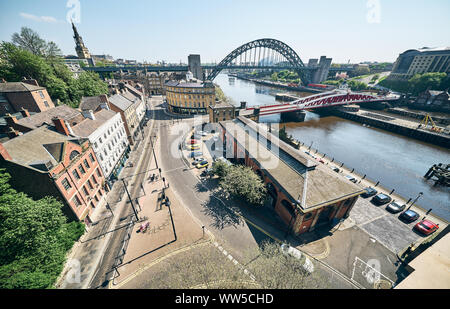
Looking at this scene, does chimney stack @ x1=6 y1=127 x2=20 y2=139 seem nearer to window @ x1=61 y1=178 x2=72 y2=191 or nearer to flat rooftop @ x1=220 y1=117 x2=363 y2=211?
window @ x1=61 y1=178 x2=72 y2=191

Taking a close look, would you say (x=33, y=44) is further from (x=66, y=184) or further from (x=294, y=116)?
(x=294, y=116)

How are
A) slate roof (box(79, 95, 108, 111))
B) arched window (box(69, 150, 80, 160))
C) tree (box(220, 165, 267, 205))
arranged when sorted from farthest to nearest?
slate roof (box(79, 95, 108, 111))
tree (box(220, 165, 267, 205))
arched window (box(69, 150, 80, 160))

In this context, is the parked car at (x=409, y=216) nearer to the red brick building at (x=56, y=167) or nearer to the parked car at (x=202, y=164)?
the parked car at (x=202, y=164)

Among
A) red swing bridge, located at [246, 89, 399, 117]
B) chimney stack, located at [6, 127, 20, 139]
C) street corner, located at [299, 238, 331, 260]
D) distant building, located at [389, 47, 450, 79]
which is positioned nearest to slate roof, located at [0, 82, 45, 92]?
chimney stack, located at [6, 127, 20, 139]

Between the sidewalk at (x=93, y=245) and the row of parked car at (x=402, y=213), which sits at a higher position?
the row of parked car at (x=402, y=213)

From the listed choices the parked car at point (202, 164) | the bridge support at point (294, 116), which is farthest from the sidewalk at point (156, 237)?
the bridge support at point (294, 116)

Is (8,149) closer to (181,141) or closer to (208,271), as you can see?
(208,271)
